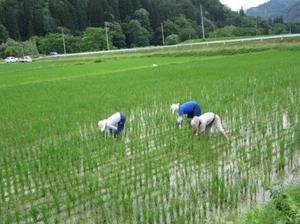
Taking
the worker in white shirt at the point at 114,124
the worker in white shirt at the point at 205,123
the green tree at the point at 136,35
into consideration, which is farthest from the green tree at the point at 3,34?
the worker in white shirt at the point at 205,123

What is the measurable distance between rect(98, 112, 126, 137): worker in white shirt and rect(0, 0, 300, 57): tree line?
153 feet

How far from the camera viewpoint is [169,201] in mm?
4539

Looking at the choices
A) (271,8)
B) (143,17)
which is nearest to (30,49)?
(143,17)

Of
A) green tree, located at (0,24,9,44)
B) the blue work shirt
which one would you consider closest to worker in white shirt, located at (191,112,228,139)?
the blue work shirt

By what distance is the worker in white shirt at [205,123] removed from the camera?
6535 millimetres

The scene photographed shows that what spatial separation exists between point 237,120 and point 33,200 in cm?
429

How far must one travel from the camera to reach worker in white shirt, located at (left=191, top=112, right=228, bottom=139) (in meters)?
6.54

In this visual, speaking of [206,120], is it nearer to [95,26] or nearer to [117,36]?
[117,36]

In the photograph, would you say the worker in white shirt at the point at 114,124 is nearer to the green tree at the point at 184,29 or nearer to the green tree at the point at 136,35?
the green tree at the point at 136,35

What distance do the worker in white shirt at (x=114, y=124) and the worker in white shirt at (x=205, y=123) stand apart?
1.21 m

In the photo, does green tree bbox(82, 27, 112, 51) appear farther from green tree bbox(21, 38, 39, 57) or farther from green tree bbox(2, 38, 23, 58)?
green tree bbox(2, 38, 23, 58)

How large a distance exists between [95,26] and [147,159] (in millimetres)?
65431

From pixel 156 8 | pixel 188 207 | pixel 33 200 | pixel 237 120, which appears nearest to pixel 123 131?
pixel 237 120

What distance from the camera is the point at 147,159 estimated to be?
608 cm
